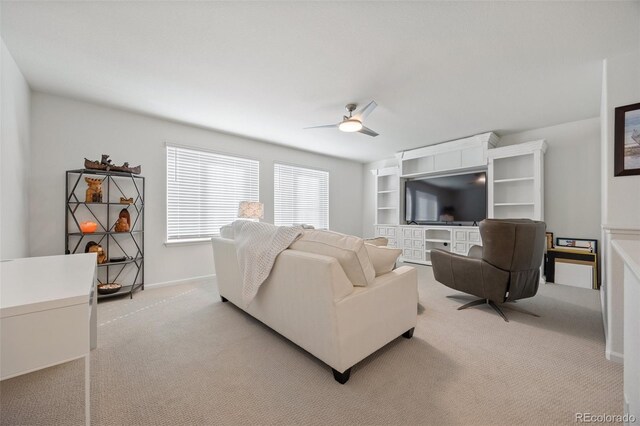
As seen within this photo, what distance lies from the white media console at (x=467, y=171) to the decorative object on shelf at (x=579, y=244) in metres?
0.45

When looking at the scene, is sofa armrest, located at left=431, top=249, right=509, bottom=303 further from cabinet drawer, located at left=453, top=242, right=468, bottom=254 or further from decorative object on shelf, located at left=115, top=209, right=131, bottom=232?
decorative object on shelf, located at left=115, top=209, right=131, bottom=232

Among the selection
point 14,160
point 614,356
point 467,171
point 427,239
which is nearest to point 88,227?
point 14,160

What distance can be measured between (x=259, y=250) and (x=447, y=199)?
164 inches

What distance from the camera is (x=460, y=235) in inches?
181

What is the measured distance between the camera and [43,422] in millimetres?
1232

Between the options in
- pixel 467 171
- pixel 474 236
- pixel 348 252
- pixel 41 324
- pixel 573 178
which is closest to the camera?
pixel 41 324

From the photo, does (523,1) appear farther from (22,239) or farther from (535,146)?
(22,239)

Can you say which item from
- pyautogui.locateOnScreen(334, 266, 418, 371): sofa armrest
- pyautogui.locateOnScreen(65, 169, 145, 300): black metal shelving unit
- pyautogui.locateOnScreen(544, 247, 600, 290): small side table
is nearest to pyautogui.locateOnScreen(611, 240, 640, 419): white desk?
pyautogui.locateOnScreen(334, 266, 418, 371): sofa armrest

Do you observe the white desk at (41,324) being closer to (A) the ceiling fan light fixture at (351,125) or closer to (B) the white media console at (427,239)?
(A) the ceiling fan light fixture at (351,125)

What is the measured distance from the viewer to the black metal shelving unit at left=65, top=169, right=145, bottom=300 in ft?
9.46

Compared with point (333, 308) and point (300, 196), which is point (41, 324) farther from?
point (300, 196)

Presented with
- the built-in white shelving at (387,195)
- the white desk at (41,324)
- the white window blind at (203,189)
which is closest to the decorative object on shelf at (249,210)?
the white window blind at (203,189)

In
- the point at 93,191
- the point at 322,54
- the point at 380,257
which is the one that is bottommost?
the point at 380,257

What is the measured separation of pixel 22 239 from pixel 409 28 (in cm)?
401
